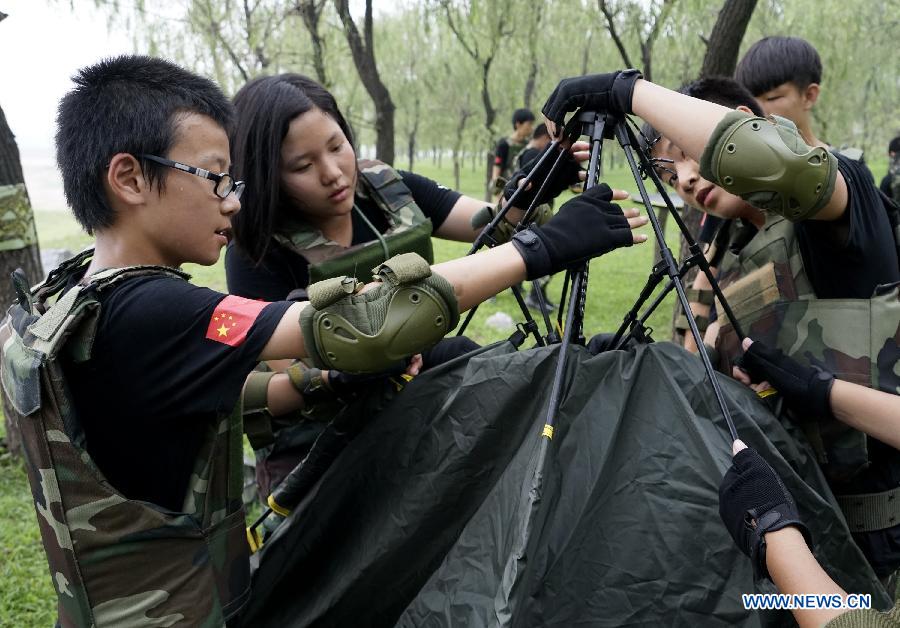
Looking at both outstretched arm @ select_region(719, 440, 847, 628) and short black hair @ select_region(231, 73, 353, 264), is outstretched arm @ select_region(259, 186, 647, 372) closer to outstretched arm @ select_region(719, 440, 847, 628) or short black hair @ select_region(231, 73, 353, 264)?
outstretched arm @ select_region(719, 440, 847, 628)

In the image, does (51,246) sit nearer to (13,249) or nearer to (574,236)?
(13,249)

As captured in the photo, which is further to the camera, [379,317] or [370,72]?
[370,72]

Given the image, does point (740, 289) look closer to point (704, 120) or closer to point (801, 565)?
point (704, 120)

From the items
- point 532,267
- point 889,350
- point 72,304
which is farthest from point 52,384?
point 889,350

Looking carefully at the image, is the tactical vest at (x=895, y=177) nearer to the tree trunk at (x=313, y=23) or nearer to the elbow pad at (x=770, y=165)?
the tree trunk at (x=313, y=23)

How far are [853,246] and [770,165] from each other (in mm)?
354

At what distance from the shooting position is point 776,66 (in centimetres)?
261

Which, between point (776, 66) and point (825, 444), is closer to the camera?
point (825, 444)

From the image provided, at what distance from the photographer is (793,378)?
1642 mm

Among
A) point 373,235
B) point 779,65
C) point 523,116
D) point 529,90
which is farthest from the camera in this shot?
point 529,90

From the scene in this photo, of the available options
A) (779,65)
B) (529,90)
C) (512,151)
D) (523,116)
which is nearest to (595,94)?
(779,65)

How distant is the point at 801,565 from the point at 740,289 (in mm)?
854

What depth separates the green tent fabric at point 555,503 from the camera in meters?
1.38

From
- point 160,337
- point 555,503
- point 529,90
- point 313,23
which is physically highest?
point 313,23
